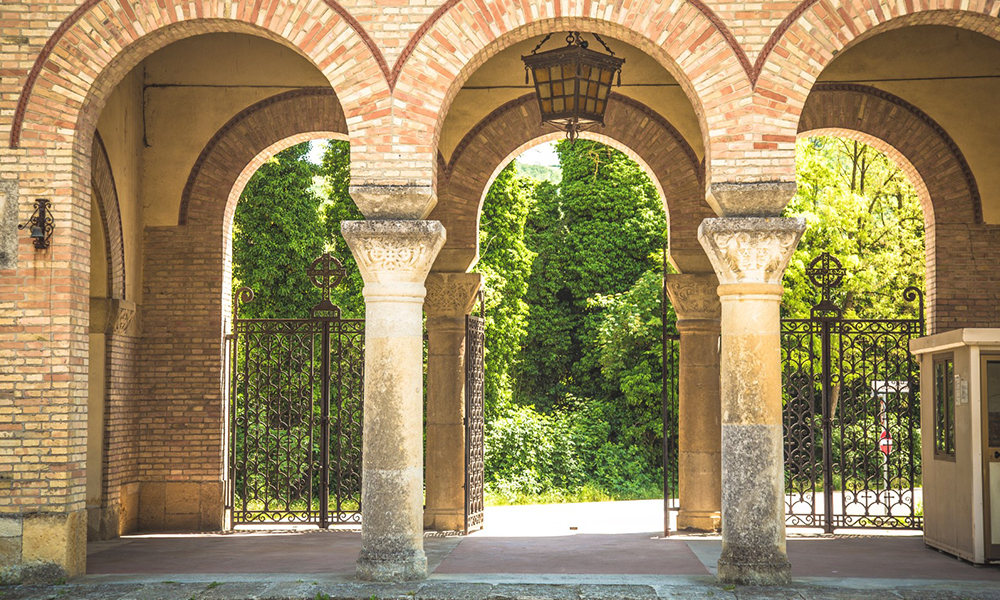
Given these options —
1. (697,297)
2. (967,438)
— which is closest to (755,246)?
(967,438)

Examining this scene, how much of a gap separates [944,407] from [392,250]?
517 centimetres

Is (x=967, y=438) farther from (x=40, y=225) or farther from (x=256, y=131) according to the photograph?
(x=256, y=131)

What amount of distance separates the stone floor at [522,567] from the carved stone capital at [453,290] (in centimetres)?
251

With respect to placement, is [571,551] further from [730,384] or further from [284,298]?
[284,298]

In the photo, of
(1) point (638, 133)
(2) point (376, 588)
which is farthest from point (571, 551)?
(1) point (638, 133)

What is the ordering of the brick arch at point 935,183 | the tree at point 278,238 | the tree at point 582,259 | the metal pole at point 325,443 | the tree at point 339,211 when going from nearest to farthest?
1. the brick arch at point 935,183
2. the metal pole at point 325,443
3. the tree at point 339,211
4. the tree at point 278,238
5. the tree at point 582,259

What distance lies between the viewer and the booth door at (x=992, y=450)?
28.2ft

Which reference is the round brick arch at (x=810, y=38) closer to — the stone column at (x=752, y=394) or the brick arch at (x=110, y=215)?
the stone column at (x=752, y=394)

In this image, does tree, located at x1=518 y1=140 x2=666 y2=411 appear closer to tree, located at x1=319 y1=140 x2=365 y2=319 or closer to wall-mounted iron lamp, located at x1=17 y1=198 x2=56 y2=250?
tree, located at x1=319 y1=140 x2=365 y2=319

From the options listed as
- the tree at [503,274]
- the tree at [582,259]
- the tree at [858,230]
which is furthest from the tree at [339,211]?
the tree at [858,230]

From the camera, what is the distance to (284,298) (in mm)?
23078

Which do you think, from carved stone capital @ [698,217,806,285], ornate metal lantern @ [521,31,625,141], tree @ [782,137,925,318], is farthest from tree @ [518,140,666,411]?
carved stone capital @ [698,217,806,285]

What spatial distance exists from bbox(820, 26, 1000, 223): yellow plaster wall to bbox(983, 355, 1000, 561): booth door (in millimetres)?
3127

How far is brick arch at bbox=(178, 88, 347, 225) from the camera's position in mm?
11734
